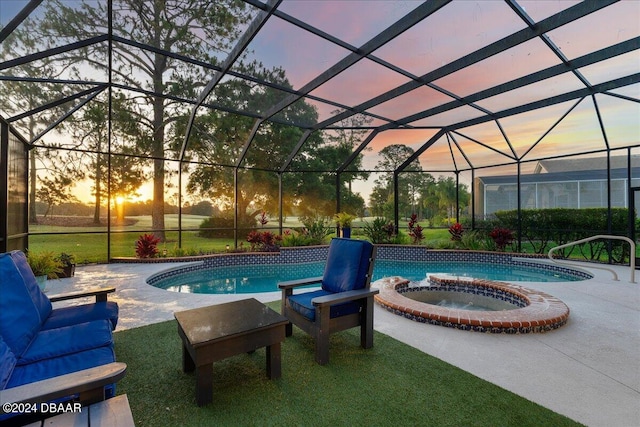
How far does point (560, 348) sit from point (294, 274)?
6160mm

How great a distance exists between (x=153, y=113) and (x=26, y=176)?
6130 mm

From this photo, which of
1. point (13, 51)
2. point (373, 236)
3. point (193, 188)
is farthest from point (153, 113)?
point (373, 236)

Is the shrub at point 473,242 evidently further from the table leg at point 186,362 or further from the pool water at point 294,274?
the table leg at point 186,362

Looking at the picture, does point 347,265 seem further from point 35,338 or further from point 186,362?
point 35,338

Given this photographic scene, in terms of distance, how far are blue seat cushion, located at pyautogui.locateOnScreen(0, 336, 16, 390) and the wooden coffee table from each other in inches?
34.9

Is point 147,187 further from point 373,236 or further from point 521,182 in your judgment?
point 521,182

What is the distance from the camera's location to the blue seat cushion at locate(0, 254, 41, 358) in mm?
1839

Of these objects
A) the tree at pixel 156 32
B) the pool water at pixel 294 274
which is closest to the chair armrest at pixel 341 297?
the pool water at pixel 294 274

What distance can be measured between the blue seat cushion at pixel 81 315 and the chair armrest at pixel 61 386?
1493mm

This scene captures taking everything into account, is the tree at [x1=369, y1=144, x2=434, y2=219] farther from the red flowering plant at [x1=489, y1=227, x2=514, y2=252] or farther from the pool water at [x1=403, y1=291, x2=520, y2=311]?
the pool water at [x1=403, y1=291, x2=520, y2=311]

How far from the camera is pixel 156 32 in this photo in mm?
6137

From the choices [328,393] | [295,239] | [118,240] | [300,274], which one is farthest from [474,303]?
[118,240]

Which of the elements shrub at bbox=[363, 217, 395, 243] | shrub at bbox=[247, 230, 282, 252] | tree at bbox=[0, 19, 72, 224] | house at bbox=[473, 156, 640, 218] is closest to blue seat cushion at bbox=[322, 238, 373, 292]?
shrub at bbox=[247, 230, 282, 252]

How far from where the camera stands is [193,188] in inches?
584
